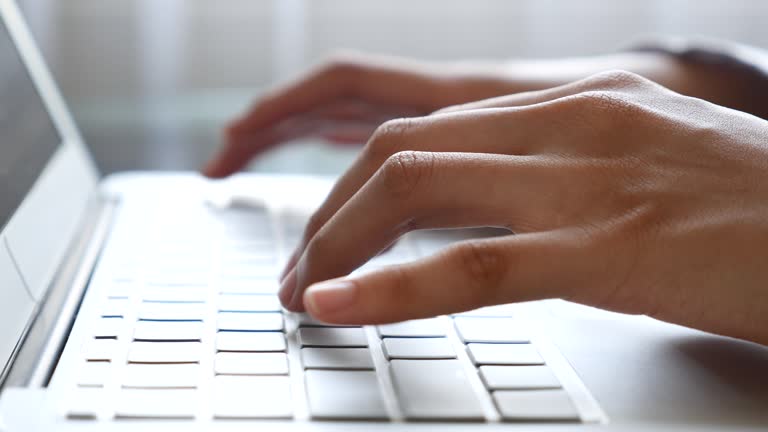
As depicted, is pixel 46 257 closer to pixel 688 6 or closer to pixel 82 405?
pixel 82 405

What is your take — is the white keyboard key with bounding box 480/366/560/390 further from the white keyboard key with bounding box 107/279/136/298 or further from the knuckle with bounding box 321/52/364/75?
the knuckle with bounding box 321/52/364/75

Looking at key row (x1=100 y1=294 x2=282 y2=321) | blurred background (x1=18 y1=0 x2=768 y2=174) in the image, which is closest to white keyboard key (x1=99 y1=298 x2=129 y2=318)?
key row (x1=100 y1=294 x2=282 y2=321)

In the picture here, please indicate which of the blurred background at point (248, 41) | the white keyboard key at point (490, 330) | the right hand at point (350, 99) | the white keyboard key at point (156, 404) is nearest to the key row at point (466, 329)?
the white keyboard key at point (490, 330)

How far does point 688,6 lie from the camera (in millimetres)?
1615

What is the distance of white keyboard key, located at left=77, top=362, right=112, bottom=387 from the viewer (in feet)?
1.11

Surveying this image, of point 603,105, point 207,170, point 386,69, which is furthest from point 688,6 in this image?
point 603,105

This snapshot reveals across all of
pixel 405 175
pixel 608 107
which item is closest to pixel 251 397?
pixel 405 175

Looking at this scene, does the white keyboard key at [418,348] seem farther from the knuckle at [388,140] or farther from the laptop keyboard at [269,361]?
the knuckle at [388,140]

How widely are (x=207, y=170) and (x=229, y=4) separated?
813 mm

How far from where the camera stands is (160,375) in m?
0.35

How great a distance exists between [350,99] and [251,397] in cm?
51

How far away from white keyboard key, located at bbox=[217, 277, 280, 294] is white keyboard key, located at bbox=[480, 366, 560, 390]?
0.16 metres

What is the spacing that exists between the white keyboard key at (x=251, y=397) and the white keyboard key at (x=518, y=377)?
9 cm

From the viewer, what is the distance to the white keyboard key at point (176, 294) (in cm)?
46
